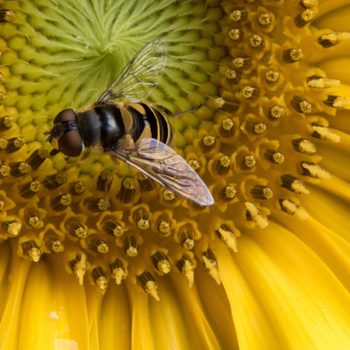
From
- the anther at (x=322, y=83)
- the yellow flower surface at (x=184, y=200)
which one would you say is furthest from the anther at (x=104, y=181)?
the anther at (x=322, y=83)

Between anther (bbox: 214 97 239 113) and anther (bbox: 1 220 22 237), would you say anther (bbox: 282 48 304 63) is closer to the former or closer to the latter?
anther (bbox: 214 97 239 113)

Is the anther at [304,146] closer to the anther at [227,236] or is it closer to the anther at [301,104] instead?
the anther at [301,104]

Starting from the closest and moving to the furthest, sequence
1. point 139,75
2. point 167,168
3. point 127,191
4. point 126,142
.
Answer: point 167,168, point 126,142, point 139,75, point 127,191

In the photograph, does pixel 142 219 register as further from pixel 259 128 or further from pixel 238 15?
pixel 238 15

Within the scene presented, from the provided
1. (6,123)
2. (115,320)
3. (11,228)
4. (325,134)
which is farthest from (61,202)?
(325,134)

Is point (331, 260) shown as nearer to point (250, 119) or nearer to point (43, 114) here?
point (250, 119)

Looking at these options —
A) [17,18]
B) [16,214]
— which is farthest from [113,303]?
[17,18]

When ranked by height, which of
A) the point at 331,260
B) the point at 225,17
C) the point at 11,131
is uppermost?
the point at 225,17

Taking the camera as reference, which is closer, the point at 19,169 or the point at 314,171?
the point at 19,169
